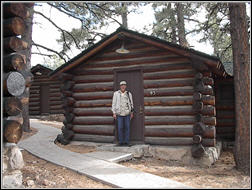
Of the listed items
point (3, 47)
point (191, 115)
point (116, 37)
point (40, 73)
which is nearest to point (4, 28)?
point (3, 47)

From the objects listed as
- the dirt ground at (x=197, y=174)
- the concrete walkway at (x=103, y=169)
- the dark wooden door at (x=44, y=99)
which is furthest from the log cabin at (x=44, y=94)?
the dirt ground at (x=197, y=174)

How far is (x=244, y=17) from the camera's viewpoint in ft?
20.5

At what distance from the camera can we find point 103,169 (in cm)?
579

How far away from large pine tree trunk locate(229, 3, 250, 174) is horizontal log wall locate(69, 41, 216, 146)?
1.53 metres

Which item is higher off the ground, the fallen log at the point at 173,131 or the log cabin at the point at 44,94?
the log cabin at the point at 44,94

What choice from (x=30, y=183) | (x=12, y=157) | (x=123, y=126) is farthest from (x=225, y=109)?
(x=12, y=157)

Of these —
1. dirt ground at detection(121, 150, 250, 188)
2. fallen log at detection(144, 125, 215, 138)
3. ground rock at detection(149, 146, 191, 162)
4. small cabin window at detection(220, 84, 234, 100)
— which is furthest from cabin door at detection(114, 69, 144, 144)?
small cabin window at detection(220, 84, 234, 100)

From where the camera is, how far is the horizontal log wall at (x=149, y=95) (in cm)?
802

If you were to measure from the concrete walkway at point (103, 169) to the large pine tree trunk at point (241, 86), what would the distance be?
229 cm

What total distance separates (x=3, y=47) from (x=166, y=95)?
5.24 m

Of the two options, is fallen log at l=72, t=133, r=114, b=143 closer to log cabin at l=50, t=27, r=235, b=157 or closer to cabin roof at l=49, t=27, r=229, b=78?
log cabin at l=50, t=27, r=235, b=157

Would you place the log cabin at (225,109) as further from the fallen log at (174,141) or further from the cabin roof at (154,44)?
the fallen log at (174,141)

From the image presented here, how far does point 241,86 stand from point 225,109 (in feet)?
16.1

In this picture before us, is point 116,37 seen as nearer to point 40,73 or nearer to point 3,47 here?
point 3,47
